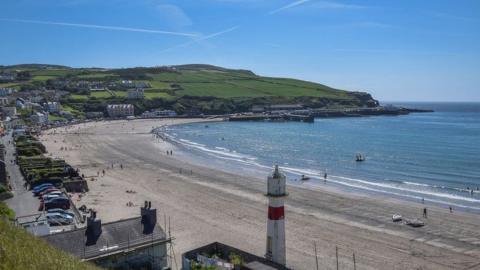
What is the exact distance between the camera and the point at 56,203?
30.7 m

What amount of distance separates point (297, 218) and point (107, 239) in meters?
16.6

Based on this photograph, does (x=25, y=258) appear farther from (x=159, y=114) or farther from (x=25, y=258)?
(x=159, y=114)

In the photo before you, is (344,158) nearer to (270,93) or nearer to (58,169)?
(58,169)

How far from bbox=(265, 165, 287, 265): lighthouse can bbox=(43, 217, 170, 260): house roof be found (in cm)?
438

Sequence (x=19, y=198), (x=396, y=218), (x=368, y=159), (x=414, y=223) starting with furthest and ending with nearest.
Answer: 1. (x=368, y=159)
2. (x=19, y=198)
3. (x=396, y=218)
4. (x=414, y=223)

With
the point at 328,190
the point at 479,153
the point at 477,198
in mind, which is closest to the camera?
the point at 477,198

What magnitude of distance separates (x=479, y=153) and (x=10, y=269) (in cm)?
6496

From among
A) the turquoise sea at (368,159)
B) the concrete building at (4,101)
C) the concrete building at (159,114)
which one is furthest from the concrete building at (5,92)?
the turquoise sea at (368,159)

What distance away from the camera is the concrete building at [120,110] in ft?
471

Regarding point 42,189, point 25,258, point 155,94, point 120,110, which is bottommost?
point 42,189

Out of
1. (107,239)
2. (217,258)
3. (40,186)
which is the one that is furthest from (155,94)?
(217,258)

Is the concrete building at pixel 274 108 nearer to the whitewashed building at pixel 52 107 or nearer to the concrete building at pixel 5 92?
the whitewashed building at pixel 52 107

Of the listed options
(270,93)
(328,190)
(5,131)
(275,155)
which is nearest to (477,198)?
(328,190)

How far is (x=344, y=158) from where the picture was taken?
203 feet
